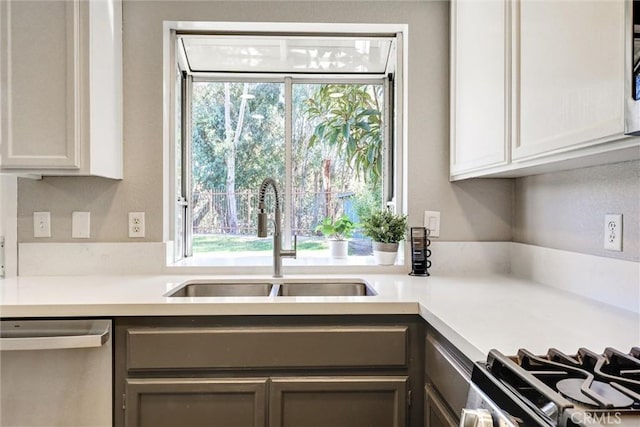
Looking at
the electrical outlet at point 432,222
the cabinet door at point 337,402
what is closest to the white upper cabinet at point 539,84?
the electrical outlet at point 432,222

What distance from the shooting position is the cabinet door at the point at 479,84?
150 cm

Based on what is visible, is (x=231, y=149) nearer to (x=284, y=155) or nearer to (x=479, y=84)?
(x=284, y=155)

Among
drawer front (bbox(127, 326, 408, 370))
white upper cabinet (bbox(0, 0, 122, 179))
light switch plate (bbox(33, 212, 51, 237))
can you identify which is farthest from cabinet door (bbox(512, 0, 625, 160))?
light switch plate (bbox(33, 212, 51, 237))

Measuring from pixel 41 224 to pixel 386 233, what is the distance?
164 centimetres

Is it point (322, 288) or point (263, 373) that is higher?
point (322, 288)

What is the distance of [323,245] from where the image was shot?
7.78 feet

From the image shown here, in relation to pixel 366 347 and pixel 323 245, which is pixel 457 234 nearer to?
pixel 323 245

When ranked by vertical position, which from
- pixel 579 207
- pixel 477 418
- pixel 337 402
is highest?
pixel 579 207

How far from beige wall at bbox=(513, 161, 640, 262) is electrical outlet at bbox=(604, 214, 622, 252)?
0.6 inches

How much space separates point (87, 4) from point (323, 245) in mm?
1550

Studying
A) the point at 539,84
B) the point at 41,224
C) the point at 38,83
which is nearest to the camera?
the point at 539,84

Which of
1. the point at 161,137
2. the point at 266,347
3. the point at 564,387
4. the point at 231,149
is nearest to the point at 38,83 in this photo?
the point at 161,137

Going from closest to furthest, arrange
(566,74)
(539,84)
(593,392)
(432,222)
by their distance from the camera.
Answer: (593,392) < (566,74) < (539,84) < (432,222)

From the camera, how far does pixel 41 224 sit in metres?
1.99
